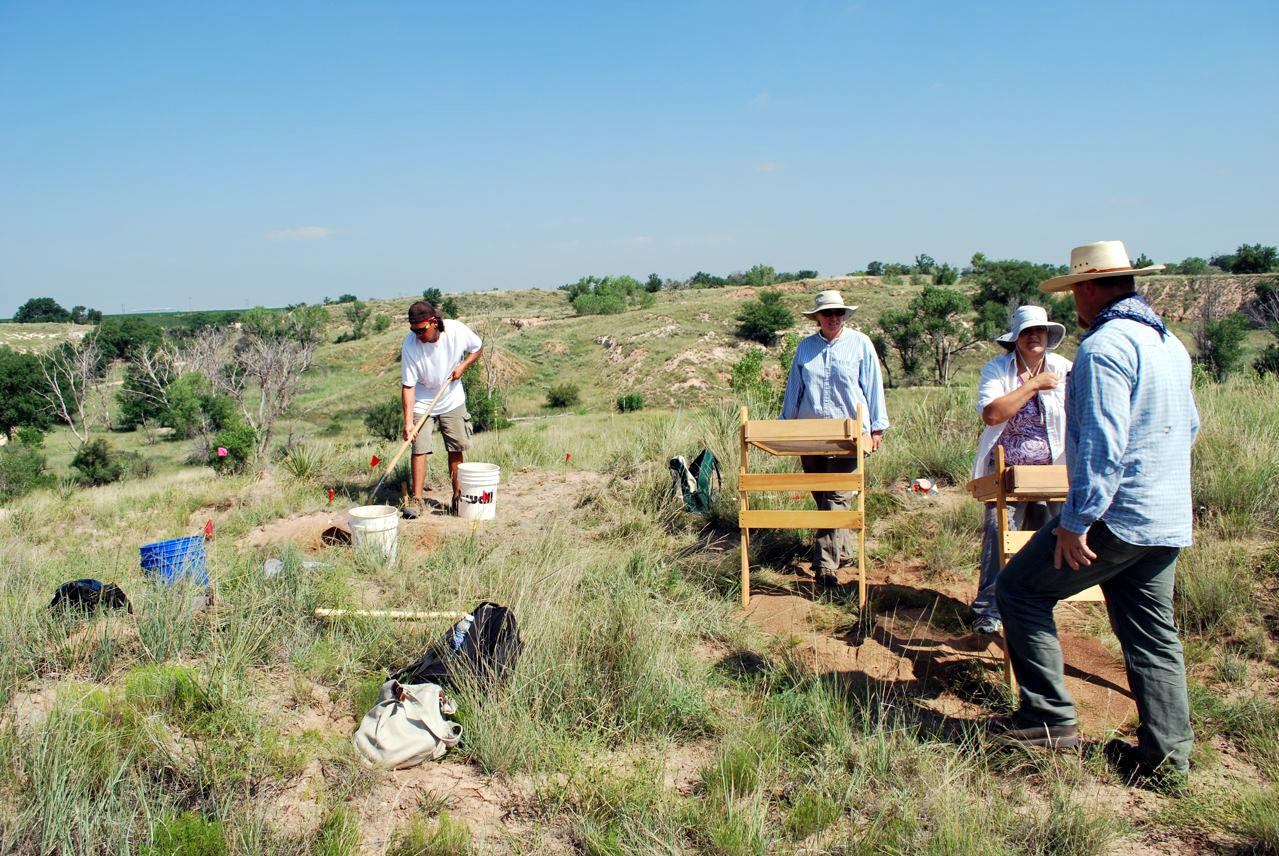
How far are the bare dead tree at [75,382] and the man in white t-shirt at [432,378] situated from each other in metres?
37.2

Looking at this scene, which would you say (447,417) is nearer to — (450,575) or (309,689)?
(450,575)

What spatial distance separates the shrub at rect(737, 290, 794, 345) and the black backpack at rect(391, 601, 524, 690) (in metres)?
38.9

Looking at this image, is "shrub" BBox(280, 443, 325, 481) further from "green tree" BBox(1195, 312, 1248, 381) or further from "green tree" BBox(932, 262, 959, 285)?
"green tree" BBox(932, 262, 959, 285)

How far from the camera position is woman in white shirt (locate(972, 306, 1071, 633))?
13.6ft

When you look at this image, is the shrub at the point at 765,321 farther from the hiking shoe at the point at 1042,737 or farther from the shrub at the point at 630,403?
the hiking shoe at the point at 1042,737

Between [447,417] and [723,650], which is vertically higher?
[447,417]

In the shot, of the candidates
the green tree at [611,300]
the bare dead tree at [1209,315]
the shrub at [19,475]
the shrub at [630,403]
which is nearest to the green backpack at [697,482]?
the shrub at [19,475]

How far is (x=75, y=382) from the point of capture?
4034 centimetres

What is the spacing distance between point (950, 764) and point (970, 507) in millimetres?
3412

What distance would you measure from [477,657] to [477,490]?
126 inches

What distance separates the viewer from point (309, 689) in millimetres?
3773

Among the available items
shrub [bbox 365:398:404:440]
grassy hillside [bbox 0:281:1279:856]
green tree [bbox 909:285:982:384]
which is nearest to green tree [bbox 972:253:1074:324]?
green tree [bbox 909:285:982:384]

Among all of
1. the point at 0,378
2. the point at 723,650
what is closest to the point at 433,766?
the point at 723,650

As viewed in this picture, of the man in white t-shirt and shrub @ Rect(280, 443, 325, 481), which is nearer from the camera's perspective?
the man in white t-shirt
